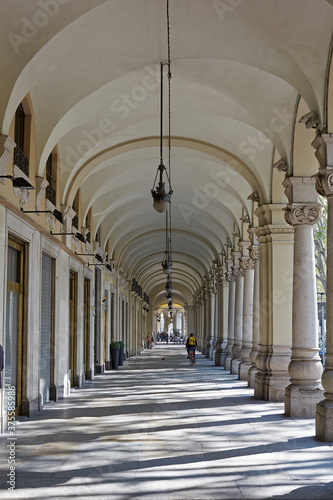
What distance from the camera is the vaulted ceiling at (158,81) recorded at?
8.71 m

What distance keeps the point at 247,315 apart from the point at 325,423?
9.78 m

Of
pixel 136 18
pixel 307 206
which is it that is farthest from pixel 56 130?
pixel 307 206

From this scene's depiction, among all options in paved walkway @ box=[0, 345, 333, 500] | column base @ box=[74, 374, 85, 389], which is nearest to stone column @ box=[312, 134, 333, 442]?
paved walkway @ box=[0, 345, 333, 500]

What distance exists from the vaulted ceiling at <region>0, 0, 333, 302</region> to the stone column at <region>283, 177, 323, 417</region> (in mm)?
978

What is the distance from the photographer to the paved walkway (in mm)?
5648

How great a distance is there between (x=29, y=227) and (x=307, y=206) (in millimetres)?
4946

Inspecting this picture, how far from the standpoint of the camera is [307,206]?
436 inches

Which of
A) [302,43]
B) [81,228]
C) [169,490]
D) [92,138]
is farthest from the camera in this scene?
[81,228]

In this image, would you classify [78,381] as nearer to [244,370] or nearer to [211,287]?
[244,370]

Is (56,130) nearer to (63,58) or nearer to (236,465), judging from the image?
(63,58)

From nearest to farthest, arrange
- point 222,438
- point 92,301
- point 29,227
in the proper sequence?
point 222,438 < point 29,227 < point 92,301

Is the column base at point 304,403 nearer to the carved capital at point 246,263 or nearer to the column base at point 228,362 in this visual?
the carved capital at point 246,263

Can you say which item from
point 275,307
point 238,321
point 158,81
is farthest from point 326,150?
point 238,321

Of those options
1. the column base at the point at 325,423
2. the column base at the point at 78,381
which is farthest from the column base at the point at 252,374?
the column base at the point at 325,423
